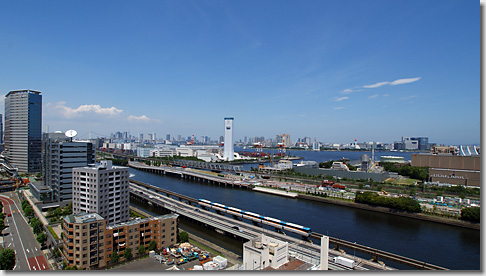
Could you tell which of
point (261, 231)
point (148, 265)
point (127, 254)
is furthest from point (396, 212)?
point (127, 254)

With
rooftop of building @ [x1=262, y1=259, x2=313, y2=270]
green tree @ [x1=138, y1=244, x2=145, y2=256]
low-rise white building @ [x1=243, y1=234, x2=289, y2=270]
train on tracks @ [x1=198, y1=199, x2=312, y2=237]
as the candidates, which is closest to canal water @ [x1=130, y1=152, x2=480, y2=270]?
train on tracks @ [x1=198, y1=199, x2=312, y2=237]

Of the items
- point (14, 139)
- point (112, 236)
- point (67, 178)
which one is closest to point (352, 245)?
point (112, 236)

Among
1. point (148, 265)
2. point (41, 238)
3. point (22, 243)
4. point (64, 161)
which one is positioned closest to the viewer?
point (148, 265)

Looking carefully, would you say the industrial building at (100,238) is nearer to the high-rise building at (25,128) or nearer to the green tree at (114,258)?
the green tree at (114,258)

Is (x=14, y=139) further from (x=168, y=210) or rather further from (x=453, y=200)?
(x=453, y=200)

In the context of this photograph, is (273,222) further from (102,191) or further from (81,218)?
(81,218)

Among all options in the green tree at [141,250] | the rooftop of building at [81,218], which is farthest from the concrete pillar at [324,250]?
the rooftop of building at [81,218]
